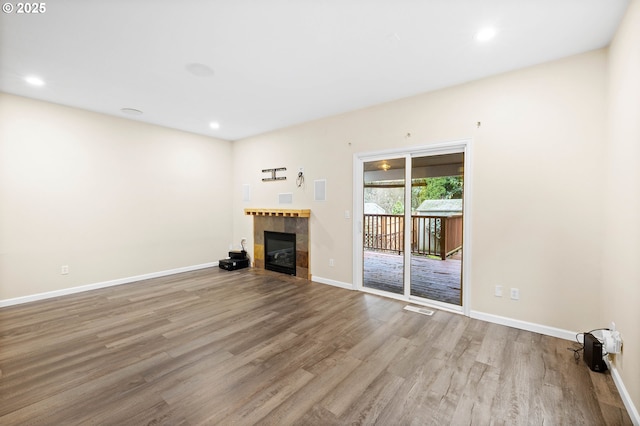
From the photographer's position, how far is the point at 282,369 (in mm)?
2141

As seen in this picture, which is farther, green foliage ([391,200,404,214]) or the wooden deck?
green foliage ([391,200,404,214])

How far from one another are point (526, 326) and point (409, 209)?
5.91 ft

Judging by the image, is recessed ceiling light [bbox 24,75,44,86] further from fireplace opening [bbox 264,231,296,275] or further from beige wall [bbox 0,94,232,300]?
fireplace opening [bbox 264,231,296,275]

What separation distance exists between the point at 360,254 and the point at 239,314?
1.95m

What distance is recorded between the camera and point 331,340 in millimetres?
2607

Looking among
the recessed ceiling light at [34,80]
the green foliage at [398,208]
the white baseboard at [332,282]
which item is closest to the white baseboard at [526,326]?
the green foliage at [398,208]

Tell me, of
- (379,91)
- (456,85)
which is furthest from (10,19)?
(456,85)

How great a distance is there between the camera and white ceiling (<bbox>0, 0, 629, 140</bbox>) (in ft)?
6.63

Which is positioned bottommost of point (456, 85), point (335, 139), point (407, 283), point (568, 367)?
point (568, 367)

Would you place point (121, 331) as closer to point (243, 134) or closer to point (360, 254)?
point (360, 254)

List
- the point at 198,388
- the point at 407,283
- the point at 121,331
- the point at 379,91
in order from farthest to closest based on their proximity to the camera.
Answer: the point at 407,283 < the point at 379,91 < the point at 121,331 < the point at 198,388

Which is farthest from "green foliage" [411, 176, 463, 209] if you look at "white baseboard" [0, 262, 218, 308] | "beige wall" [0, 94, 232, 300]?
"white baseboard" [0, 262, 218, 308]

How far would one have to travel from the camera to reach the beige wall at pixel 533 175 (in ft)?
8.34

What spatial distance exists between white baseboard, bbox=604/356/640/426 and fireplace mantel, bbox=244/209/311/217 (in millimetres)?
3828
